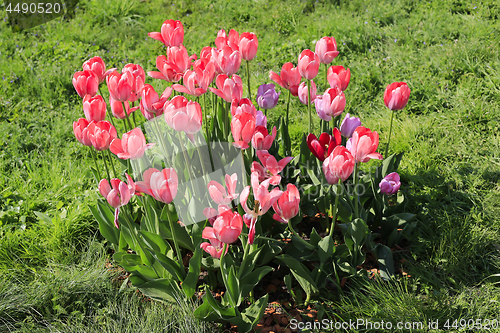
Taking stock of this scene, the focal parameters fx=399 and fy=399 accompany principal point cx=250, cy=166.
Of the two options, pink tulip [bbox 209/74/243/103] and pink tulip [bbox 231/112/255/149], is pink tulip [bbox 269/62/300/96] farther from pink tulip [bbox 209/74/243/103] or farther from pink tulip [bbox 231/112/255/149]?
pink tulip [bbox 231/112/255/149]

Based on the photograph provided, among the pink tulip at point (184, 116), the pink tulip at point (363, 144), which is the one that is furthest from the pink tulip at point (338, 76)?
the pink tulip at point (184, 116)

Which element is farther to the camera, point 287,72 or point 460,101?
point 460,101

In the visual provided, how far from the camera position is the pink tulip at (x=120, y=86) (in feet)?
5.70

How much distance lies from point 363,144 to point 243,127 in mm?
487

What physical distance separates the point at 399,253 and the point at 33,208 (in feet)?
8.24

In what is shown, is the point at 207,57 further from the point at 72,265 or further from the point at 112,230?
the point at 72,265

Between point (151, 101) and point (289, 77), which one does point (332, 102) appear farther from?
point (151, 101)

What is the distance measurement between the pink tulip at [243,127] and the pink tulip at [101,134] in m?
0.54

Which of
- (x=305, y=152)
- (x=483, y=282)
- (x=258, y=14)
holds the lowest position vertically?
(x=483, y=282)

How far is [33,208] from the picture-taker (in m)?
2.88

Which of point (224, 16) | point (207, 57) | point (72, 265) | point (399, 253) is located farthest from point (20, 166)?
point (224, 16)

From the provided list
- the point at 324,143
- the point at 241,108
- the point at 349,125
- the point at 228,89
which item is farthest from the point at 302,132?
the point at 241,108

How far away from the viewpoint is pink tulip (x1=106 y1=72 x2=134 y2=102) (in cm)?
174

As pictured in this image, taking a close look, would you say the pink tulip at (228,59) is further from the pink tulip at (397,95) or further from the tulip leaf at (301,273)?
the tulip leaf at (301,273)
